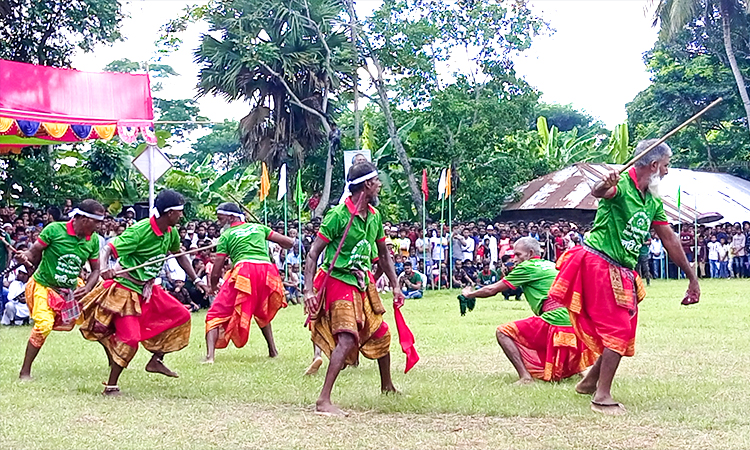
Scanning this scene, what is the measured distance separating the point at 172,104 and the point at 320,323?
39.2m

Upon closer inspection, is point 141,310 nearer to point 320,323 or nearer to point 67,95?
point 320,323

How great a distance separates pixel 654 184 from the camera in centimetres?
656

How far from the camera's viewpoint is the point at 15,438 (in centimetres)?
585

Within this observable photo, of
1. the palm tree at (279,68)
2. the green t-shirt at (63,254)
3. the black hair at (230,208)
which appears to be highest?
the palm tree at (279,68)

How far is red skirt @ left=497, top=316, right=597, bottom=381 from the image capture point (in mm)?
7824

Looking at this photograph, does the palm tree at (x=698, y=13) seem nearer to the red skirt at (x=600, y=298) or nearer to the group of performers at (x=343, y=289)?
the group of performers at (x=343, y=289)

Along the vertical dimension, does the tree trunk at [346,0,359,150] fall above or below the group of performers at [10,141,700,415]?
above

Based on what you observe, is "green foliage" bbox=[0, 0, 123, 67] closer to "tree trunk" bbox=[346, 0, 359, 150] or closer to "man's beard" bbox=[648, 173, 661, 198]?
"tree trunk" bbox=[346, 0, 359, 150]

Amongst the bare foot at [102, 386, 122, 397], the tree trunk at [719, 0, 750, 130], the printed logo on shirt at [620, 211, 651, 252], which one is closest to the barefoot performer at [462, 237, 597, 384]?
the printed logo on shirt at [620, 211, 651, 252]

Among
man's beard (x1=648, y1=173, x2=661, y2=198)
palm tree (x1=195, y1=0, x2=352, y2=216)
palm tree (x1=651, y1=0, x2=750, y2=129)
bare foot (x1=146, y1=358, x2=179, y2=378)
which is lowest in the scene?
bare foot (x1=146, y1=358, x2=179, y2=378)

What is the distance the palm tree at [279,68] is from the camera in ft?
78.2

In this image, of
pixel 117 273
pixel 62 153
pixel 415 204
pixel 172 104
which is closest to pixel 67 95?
pixel 62 153

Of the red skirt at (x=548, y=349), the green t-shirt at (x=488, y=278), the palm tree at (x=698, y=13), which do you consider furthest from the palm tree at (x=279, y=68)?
the red skirt at (x=548, y=349)

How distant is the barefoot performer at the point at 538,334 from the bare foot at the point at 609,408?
4.36ft
